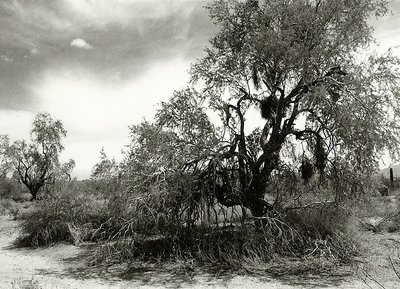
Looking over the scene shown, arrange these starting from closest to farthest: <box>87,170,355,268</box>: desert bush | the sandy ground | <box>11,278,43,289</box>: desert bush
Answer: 1. <box>11,278,43,289</box>: desert bush
2. the sandy ground
3. <box>87,170,355,268</box>: desert bush

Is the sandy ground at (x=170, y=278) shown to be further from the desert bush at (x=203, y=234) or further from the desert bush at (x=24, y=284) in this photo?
the desert bush at (x=203, y=234)

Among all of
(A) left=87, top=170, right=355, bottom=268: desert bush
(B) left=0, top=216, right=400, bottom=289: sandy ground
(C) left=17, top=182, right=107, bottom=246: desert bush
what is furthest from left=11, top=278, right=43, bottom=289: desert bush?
A: (C) left=17, top=182, right=107, bottom=246: desert bush

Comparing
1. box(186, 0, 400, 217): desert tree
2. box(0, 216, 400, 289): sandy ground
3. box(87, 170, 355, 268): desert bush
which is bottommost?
box(0, 216, 400, 289): sandy ground

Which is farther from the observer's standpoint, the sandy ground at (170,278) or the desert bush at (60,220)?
the desert bush at (60,220)

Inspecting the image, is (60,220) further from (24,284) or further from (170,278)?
(170,278)

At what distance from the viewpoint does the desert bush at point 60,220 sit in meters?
15.8

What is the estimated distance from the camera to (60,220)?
1609 centimetres

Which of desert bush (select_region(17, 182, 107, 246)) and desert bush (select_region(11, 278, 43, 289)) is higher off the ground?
desert bush (select_region(17, 182, 107, 246))

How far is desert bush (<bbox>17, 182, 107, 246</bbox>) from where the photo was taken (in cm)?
1583

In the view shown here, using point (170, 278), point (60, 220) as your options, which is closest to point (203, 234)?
point (170, 278)

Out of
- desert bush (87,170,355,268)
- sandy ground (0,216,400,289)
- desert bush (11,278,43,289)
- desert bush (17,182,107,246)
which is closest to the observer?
desert bush (11,278,43,289)

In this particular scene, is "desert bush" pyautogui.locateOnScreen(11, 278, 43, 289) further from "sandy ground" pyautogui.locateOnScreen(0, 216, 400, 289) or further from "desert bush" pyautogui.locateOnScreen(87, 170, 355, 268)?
"desert bush" pyautogui.locateOnScreen(87, 170, 355, 268)

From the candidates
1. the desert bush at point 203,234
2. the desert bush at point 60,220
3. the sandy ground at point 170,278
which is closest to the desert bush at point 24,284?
the sandy ground at point 170,278

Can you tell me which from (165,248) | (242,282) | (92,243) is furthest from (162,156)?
(92,243)
